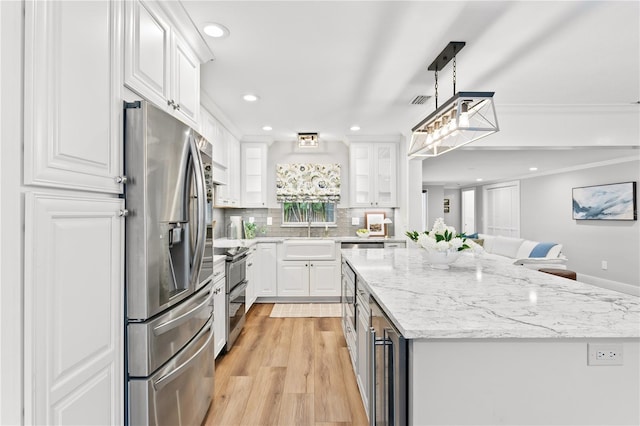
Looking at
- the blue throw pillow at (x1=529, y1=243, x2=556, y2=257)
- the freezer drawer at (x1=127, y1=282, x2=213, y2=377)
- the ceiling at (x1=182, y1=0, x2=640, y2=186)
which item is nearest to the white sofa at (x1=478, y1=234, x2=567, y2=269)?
the blue throw pillow at (x1=529, y1=243, x2=556, y2=257)

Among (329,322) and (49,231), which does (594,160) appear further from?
(49,231)

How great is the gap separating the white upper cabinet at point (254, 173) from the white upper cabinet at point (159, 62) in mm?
2884

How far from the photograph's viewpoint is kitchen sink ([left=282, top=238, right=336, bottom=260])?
479 centimetres

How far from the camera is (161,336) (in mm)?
1487

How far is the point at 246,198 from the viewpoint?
16.7 ft

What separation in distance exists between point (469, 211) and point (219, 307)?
11245mm

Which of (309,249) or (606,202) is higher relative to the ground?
(606,202)

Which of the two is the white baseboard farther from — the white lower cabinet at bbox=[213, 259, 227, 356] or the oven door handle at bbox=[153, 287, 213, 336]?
the oven door handle at bbox=[153, 287, 213, 336]

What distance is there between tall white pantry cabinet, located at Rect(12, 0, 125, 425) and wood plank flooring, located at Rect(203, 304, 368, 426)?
3.34 feet

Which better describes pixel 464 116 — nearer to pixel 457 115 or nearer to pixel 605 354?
pixel 457 115

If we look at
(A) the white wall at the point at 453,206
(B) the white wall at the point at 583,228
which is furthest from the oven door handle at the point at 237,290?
(A) the white wall at the point at 453,206

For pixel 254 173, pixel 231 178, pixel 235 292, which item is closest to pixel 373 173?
pixel 254 173

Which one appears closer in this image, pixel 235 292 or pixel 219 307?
pixel 219 307

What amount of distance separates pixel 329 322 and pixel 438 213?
8.66m
